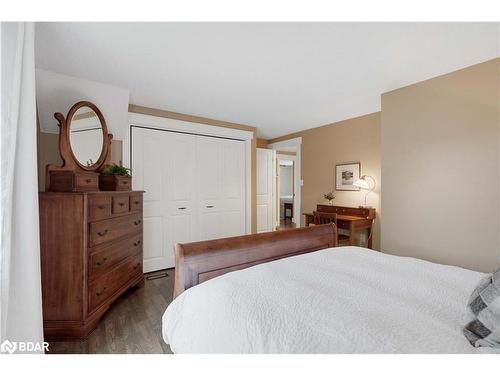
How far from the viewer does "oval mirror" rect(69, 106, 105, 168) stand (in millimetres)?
2047

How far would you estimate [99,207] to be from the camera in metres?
1.89

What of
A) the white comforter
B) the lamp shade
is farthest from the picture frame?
the white comforter

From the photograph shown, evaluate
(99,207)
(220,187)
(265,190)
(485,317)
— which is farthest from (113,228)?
(265,190)

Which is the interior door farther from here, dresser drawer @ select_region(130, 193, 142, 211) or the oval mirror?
the oval mirror

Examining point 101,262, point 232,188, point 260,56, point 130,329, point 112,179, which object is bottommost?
point 130,329

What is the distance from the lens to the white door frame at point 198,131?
9.52 feet

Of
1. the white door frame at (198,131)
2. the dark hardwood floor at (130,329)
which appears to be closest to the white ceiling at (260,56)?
the white door frame at (198,131)

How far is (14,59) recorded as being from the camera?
1.10 meters

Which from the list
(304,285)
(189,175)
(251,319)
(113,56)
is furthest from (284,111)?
(251,319)

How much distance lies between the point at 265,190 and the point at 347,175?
67.0 inches

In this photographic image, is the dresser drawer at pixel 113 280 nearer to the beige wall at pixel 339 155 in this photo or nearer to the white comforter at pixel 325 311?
the white comforter at pixel 325 311

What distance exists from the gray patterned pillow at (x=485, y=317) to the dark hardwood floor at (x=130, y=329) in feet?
5.65

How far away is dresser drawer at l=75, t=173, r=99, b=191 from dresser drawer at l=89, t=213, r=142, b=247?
33 cm

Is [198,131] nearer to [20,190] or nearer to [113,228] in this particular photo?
[113,228]
